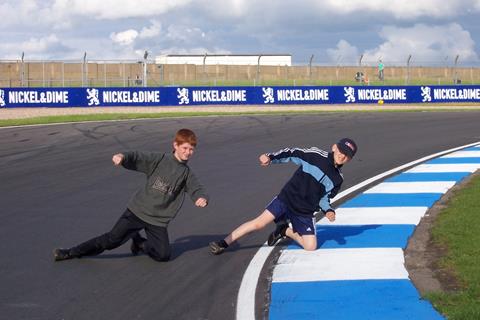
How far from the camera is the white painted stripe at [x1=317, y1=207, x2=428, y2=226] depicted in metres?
9.77

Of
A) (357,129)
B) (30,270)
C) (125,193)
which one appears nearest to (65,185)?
(125,193)

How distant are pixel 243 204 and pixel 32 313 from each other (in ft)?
17.1

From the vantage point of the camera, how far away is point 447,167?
1520 cm

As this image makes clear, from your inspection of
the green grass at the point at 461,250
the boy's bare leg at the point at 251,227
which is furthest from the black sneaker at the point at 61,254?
the green grass at the point at 461,250

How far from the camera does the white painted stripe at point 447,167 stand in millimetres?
14742

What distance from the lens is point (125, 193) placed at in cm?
1208

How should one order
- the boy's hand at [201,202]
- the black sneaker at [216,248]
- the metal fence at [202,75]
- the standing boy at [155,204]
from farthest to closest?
the metal fence at [202,75]
the black sneaker at [216,248]
the standing boy at [155,204]
the boy's hand at [201,202]

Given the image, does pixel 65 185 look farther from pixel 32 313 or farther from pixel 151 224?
pixel 32 313

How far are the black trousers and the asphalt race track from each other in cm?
11

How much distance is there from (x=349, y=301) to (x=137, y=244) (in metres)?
2.45

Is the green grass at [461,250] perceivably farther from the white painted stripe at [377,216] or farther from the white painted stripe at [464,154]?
the white painted stripe at [464,154]

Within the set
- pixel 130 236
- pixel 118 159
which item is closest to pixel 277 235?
pixel 130 236

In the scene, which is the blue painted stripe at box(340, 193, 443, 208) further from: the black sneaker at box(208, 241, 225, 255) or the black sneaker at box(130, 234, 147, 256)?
the black sneaker at box(130, 234, 147, 256)

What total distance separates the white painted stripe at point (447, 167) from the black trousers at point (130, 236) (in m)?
8.01
